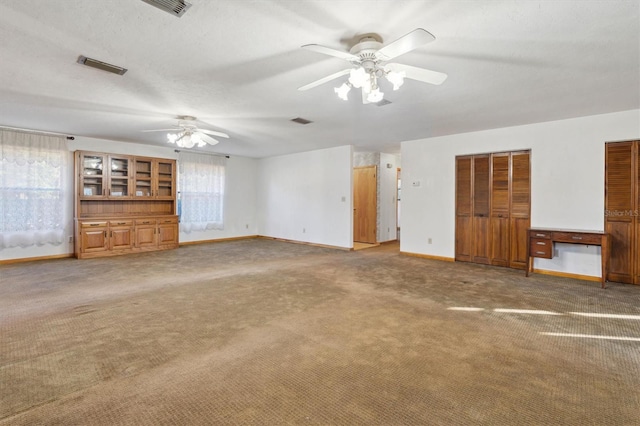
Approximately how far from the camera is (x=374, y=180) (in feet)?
27.0

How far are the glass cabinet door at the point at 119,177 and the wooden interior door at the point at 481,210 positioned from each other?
23.4 feet

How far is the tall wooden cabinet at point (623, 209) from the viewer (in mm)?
4297

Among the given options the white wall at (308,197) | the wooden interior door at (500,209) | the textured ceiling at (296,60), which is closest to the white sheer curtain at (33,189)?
the textured ceiling at (296,60)

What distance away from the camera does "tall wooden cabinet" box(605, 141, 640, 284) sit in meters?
4.30

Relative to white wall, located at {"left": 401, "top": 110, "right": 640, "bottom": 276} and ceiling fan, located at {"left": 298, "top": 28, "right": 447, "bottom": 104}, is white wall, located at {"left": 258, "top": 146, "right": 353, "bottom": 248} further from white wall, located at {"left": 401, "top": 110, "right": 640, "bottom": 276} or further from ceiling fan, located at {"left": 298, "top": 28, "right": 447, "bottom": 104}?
ceiling fan, located at {"left": 298, "top": 28, "right": 447, "bottom": 104}

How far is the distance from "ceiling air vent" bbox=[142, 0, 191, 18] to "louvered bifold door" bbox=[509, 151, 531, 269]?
208 inches

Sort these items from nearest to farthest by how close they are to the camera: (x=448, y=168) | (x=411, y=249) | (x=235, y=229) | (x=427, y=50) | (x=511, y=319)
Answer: (x=427, y=50), (x=511, y=319), (x=448, y=168), (x=411, y=249), (x=235, y=229)

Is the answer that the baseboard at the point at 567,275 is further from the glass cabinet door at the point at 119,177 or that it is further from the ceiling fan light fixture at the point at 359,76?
the glass cabinet door at the point at 119,177

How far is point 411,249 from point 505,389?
473 centimetres

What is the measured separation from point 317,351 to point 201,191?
6859mm

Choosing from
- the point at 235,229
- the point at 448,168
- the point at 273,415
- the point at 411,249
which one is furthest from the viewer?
the point at 235,229

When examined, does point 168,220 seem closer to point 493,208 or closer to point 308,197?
point 308,197

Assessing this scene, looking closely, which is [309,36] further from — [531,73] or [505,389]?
[505,389]

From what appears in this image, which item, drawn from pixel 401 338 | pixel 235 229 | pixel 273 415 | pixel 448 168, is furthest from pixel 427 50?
pixel 235 229
